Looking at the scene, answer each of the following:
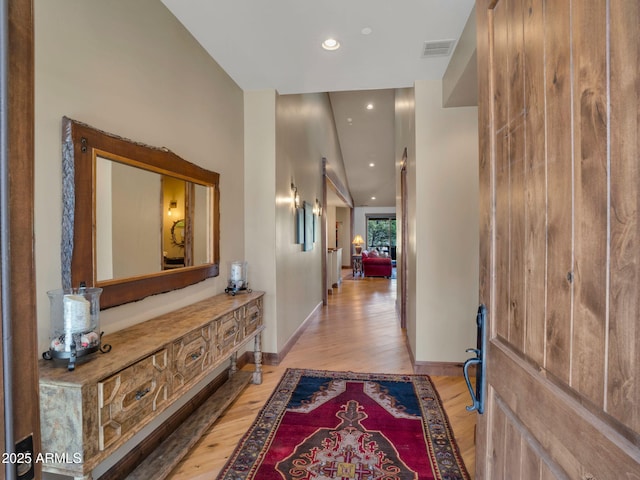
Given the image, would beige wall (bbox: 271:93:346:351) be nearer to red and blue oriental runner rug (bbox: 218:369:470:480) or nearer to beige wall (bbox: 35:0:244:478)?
beige wall (bbox: 35:0:244:478)

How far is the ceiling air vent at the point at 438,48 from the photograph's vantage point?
257 centimetres

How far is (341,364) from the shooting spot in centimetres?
352

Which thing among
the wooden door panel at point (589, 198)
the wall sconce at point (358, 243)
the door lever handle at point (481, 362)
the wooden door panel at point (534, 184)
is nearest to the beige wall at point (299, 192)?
the door lever handle at point (481, 362)

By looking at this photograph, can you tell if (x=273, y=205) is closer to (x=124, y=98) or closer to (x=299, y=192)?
(x=299, y=192)

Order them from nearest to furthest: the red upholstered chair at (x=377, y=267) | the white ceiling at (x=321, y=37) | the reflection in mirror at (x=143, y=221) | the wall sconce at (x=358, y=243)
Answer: the reflection in mirror at (x=143, y=221) < the white ceiling at (x=321, y=37) < the red upholstered chair at (x=377, y=267) < the wall sconce at (x=358, y=243)

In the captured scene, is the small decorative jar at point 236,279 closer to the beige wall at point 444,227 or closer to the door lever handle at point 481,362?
the beige wall at point 444,227

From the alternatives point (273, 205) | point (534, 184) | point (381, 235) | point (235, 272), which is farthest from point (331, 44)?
point (381, 235)

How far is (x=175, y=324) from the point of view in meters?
1.97

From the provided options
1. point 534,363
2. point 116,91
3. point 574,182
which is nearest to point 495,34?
point 574,182

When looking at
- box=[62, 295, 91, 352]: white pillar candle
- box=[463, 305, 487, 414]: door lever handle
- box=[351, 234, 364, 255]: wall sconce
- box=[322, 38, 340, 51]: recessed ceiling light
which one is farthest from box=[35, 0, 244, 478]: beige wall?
box=[351, 234, 364, 255]: wall sconce

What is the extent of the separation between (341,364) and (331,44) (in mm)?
3096

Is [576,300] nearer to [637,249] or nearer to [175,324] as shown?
[637,249]

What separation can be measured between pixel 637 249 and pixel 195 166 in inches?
100

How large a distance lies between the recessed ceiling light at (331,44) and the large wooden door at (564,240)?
1.76 meters
